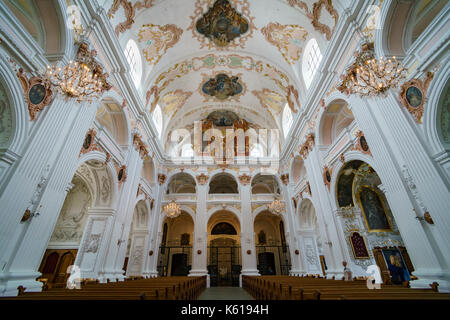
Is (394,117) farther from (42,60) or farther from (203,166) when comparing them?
(203,166)

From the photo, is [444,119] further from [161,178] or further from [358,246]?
[161,178]

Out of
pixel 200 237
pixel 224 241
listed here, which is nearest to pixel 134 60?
pixel 200 237

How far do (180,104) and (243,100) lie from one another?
15.4ft

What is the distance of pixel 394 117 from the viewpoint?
530 cm

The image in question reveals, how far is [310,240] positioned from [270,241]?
6.97 metres

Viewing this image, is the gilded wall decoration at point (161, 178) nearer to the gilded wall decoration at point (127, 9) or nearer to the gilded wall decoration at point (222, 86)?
the gilded wall decoration at point (222, 86)

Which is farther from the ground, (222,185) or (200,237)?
(222,185)

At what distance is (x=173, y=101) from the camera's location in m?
14.9

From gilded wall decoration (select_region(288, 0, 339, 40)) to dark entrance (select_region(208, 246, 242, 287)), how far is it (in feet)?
43.5

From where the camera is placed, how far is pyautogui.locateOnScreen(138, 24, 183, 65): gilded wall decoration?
9.99 meters

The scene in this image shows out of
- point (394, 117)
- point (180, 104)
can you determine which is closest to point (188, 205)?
point (180, 104)

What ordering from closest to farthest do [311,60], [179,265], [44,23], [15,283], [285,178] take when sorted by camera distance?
[15,283] < [44,23] < [311,60] < [285,178] < [179,265]

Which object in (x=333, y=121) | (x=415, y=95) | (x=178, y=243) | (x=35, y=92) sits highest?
(x=333, y=121)

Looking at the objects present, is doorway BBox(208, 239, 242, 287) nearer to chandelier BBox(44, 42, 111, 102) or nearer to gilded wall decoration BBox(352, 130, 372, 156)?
gilded wall decoration BBox(352, 130, 372, 156)
